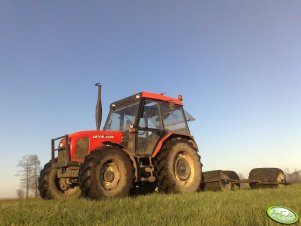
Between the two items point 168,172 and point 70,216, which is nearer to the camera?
point 70,216

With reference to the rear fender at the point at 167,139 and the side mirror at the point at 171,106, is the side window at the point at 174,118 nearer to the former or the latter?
the side mirror at the point at 171,106

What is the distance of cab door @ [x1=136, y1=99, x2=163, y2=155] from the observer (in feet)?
29.1

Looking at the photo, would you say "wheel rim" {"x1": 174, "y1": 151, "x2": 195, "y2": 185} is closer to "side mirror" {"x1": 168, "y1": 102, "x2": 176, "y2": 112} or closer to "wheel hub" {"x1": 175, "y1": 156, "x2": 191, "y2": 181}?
"wheel hub" {"x1": 175, "y1": 156, "x2": 191, "y2": 181}

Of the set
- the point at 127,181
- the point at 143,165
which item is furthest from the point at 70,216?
the point at 143,165

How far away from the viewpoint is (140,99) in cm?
909

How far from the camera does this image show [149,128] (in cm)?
915

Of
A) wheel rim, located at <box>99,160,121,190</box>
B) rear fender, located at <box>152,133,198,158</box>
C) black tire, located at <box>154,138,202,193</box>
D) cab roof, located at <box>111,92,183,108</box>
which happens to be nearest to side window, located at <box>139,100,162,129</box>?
cab roof, located at <box>111,92,183,108</box>

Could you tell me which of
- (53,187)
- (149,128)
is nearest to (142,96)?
(149,128)

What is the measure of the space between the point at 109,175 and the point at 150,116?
8.02 feet

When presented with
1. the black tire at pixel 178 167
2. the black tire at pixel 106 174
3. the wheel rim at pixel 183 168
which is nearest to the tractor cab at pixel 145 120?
the black tire at pixel 178 167

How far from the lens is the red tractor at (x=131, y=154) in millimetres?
7465

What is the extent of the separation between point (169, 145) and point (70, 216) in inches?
191

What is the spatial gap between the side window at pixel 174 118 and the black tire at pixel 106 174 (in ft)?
7.59

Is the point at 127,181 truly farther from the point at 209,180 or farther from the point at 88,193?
the point at 209,180
